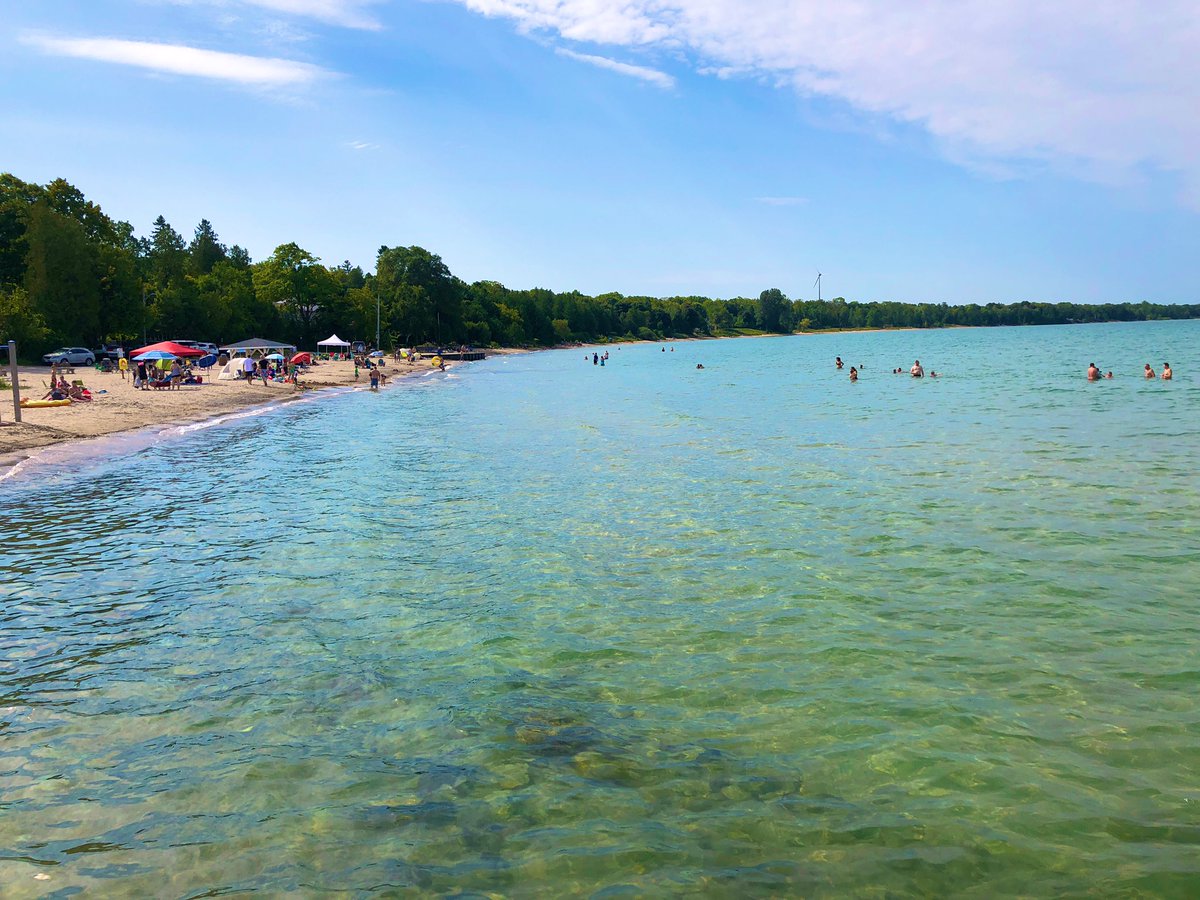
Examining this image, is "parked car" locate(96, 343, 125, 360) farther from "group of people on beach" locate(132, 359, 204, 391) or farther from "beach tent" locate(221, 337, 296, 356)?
"group of people on beach" locate(132, 359, 204, 391)

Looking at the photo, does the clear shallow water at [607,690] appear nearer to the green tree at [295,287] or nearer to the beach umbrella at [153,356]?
the beach umbrella at [153,356]

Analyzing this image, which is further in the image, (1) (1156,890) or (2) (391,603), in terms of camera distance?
(2) (391,603)

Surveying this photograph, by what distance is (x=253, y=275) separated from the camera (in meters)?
117

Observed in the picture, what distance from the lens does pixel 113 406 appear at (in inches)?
1572

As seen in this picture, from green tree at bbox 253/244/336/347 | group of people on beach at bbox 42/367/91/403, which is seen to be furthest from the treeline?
group of people on beach at bbox 42/367/91/403

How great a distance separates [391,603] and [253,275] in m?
119

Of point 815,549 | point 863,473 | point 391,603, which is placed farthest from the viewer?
point 863,473

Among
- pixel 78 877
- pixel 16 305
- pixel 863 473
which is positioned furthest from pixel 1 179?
pixel 78 877

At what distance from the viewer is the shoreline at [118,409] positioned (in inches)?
1120

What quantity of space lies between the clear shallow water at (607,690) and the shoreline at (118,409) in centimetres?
968

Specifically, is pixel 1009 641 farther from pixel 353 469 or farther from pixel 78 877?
pixel 353 469

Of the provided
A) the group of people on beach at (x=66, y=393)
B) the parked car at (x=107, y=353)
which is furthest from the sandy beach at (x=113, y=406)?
the parked car at (x=107, y=353)

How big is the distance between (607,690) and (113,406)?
39971 mm

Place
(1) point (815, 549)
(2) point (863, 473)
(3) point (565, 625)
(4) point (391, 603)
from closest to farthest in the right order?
(3) point (565, 625), (4) point (391, 603), (1) point (815, 549), (2) point (863, 473)
